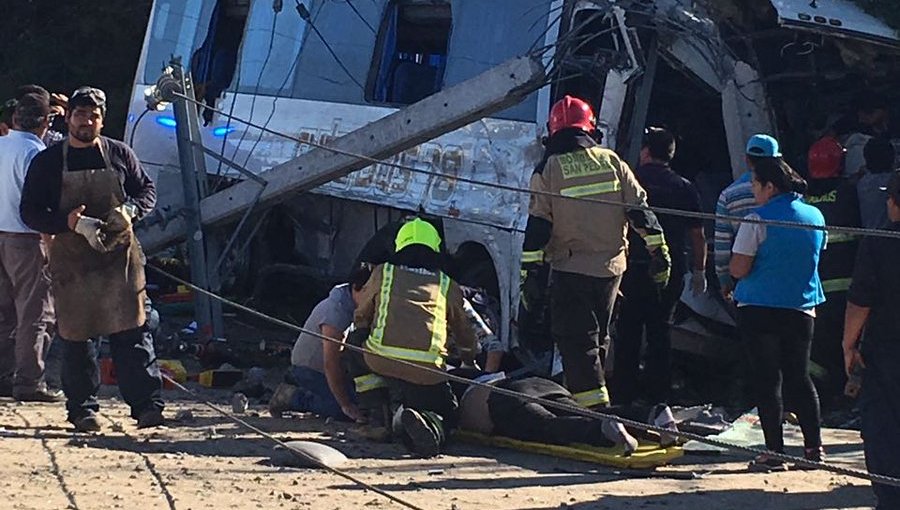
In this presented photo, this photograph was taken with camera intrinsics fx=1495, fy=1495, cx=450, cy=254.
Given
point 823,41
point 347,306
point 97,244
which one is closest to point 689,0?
point 823,41

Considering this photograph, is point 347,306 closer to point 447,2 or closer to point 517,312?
point 517,312

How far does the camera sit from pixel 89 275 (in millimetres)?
7246

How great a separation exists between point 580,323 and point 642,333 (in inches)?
49.4

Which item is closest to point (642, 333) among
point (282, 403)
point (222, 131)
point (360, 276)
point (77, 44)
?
point (360, 276)

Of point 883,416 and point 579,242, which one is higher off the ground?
point 579,242

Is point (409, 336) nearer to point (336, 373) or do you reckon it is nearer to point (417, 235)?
point (417, 235)

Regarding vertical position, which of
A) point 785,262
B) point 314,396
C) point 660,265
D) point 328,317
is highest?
point 785,262

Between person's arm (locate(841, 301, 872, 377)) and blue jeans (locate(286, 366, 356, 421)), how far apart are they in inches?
118

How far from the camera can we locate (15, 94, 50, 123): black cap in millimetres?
8391

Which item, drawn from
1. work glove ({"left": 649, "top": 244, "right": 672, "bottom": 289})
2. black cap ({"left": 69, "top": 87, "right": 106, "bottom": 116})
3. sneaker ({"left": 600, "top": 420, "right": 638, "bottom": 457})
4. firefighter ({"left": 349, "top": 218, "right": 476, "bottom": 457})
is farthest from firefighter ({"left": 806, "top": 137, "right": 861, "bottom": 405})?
black cap ({"left": 69, "top": 87, "right": 106, "bottom": 116})

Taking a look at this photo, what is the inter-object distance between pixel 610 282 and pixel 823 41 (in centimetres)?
262

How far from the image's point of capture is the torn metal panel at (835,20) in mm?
8234

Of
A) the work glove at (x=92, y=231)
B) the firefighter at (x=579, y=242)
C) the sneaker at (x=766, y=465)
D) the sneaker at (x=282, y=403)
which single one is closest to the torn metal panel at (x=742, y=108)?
the firefighter at (x=579, y=242)

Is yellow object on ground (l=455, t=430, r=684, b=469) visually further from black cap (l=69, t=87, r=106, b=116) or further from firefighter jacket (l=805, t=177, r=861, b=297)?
black cap (l=69, t=87, r=106, b=116)
